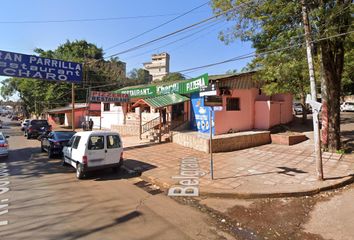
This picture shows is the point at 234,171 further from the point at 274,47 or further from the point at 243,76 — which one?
the point at 243,76

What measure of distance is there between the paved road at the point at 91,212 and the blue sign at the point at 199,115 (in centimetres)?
832

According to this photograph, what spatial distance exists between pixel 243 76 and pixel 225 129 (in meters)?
3.86

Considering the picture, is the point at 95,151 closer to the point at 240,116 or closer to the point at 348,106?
the point at 240,116

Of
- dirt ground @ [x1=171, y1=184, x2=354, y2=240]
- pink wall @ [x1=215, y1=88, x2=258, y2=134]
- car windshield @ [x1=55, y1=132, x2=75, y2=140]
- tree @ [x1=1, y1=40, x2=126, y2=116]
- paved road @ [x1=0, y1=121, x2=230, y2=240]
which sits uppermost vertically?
tree @ [x1=1, y1=40, x2=126, y2=116]

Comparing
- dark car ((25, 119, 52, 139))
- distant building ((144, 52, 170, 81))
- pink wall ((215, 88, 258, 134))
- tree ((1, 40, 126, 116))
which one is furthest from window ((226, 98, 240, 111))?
distant building ((144, 52, 170, 81))

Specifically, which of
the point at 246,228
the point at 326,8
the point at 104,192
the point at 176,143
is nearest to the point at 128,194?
the point at 104,192

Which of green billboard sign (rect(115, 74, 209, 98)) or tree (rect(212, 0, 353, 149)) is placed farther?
green billboard sign (rect(115, 74, 209, 98))

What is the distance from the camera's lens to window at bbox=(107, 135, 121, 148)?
9383 mm

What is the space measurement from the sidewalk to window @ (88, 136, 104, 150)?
6.39 ft

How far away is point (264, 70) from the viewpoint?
16.0m

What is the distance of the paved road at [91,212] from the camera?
4914 mm

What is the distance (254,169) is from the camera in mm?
9602

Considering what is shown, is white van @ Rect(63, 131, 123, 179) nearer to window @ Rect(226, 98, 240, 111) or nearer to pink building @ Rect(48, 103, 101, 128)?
window @ Rect(226, 98, 240, 111)

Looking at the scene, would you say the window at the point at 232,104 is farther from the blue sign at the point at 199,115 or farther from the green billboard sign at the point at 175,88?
the green billboard sign at the point at 175,88
